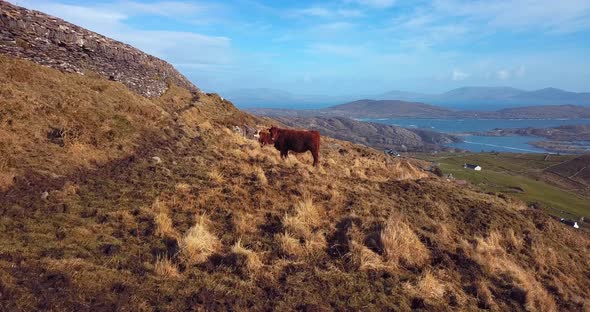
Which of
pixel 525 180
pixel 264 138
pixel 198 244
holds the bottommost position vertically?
pixel 525 180

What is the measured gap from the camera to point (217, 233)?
27.3 feet

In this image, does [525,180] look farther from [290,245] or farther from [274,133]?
[290,245]

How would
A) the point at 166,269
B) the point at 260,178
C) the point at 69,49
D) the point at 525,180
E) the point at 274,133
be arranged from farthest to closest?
1. the point at 525,180
2. the point at 274,133
3. the point at 69,49
4. the point at 260,178
5. the point at 166,269

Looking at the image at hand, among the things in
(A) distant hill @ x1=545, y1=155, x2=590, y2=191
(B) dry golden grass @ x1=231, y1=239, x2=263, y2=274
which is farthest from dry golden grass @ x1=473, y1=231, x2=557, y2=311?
(A) distant hill @ x1=545, y1=155, x2=590, y2=191

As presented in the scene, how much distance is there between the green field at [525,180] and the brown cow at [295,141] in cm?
7541

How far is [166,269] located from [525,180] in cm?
12966

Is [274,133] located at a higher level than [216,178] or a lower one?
higher

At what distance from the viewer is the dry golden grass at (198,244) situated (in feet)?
23.0

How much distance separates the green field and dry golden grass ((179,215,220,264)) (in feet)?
280

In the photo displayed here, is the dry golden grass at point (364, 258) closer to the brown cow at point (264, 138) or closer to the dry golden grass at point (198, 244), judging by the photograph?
the dry golden grass at point (198, 244)

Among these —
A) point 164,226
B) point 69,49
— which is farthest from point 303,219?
point 69,49


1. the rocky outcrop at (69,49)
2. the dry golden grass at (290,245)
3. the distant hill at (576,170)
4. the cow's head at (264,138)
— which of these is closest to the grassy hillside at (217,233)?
the dry golden grass at (290,245)

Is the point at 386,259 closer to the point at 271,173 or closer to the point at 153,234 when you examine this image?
the point at 153,234

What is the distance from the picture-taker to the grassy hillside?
19.9ft
